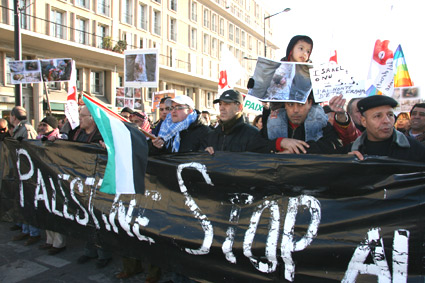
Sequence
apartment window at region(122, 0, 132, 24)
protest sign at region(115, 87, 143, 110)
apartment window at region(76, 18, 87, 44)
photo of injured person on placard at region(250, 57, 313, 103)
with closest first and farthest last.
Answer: photo of injured person on placard at region(250, 57, 313, 103) < protest sign at region(115, 87, 143, 110) < apartment window at region(76, 18, 87, 44) < apartment window at region(122, 0, 132, 24)

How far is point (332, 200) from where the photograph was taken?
2371 millimetres

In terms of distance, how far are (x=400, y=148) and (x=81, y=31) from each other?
24989mm

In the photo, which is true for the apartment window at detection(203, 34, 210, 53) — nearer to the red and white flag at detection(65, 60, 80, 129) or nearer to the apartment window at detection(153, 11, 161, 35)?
the apartment window at detection(153, 11, 161, 35)

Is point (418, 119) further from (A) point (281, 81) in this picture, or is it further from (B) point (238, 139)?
(B) point (238, 139)

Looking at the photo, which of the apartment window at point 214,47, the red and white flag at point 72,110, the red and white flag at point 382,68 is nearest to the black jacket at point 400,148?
the red and white flag at point 382,68

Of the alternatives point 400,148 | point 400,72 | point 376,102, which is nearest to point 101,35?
point 400,72

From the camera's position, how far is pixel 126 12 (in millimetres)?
27781

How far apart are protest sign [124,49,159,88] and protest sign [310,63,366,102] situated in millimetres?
4471

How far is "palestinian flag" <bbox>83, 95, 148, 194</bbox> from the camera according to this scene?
288cm

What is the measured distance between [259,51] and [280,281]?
2067 inches

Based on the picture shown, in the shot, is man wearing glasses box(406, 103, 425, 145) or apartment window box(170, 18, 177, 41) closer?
man wearing glasses box(406, 103, 425, 145)

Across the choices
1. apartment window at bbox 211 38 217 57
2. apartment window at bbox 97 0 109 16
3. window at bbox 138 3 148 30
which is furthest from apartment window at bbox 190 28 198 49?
apartment window at bbox 97 0 109 16

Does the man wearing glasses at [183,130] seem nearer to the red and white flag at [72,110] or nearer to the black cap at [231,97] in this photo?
the black cap at [231,97]

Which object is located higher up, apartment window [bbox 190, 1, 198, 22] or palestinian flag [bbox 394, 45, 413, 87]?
apartment window [bbox 190, 1, 198, 22]
